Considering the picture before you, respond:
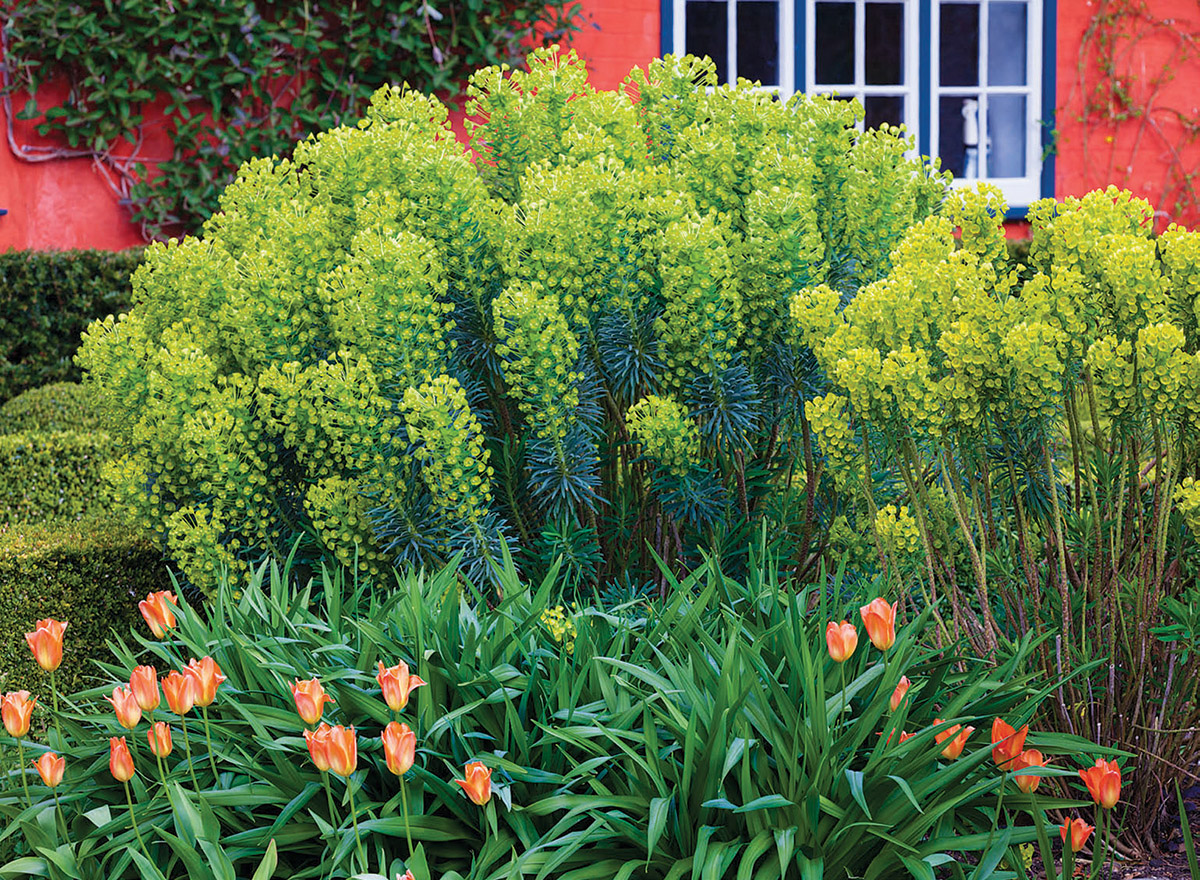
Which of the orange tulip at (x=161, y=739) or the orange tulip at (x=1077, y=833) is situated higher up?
the orange tulip at (x=161, y=739)

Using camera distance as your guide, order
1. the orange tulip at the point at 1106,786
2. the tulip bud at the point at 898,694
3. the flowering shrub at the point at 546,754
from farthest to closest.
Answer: the tulip bud at the point at 898,694, the flowering shrub at the point at 546,754, the orange tulip at the point at 1106,786

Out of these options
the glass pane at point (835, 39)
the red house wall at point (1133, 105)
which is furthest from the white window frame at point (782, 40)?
the red house wall at point (1133, 105)

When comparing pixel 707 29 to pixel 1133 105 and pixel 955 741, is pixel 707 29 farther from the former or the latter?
pixel 955 741

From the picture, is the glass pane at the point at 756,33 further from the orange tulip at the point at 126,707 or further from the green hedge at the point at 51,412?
the orange tulip at the point at 126,707

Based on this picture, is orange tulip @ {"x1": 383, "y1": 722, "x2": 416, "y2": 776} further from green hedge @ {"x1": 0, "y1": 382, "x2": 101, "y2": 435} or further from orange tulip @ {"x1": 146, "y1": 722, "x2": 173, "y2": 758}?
green hedge @ {"x1": 0, "y1": 382, "x2": 101, "y2": 435}

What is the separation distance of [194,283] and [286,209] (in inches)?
11.7

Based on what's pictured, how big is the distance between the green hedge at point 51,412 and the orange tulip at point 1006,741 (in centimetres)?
437

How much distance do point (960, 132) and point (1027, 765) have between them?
792 centimetres

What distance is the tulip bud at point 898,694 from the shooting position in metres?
Result: 1.82

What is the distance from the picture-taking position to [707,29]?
8367 millimetres

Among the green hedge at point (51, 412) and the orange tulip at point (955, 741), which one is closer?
the orange tulip at point (955, 741)

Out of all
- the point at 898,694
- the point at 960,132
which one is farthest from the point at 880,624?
the point at 960,132

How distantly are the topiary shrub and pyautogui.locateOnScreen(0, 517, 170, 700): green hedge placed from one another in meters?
0.60

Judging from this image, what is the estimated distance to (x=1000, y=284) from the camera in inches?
84.4
